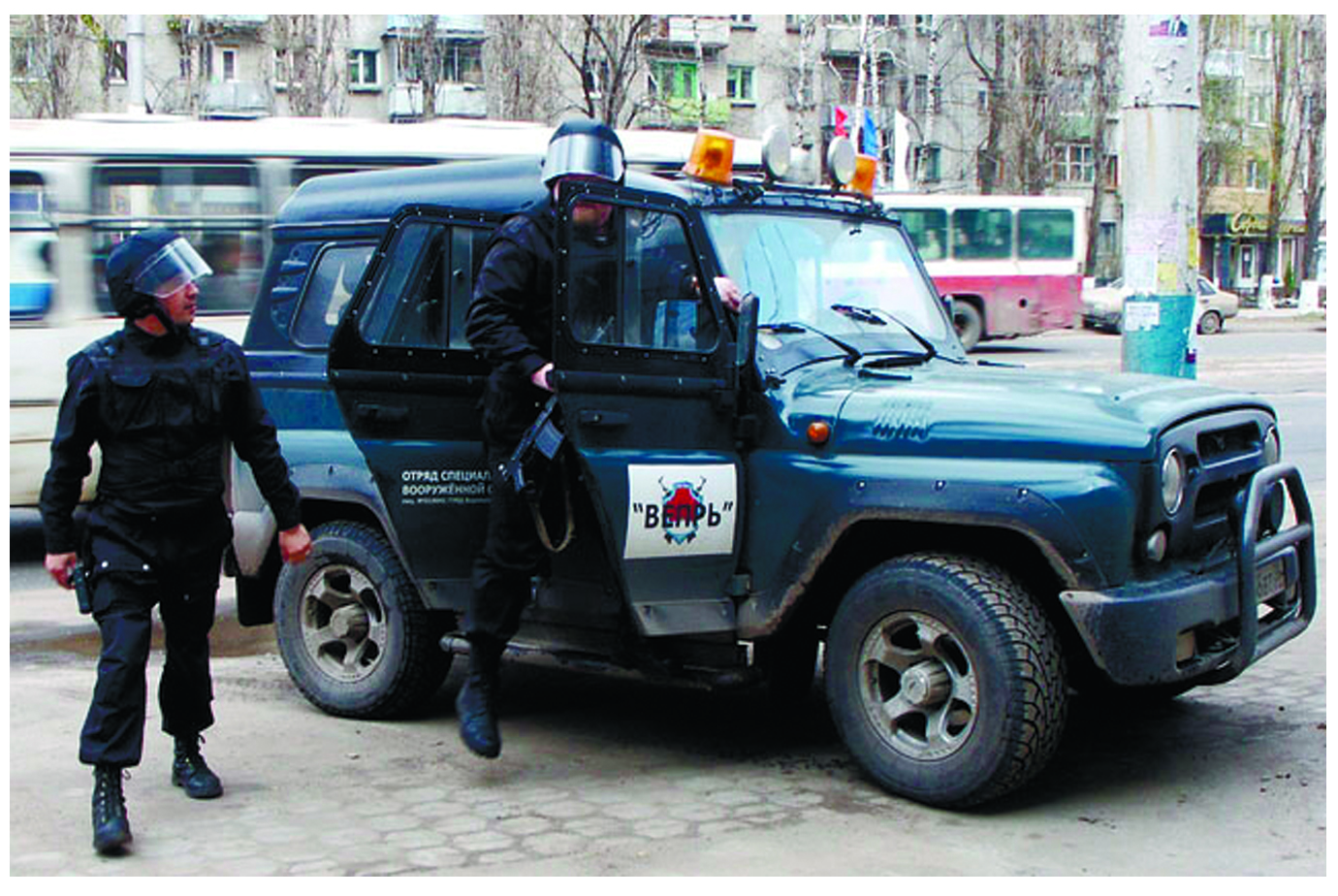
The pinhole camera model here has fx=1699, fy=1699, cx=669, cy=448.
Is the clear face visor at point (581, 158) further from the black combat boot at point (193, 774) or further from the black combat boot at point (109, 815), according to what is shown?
the black combat boot at point (109, 815)

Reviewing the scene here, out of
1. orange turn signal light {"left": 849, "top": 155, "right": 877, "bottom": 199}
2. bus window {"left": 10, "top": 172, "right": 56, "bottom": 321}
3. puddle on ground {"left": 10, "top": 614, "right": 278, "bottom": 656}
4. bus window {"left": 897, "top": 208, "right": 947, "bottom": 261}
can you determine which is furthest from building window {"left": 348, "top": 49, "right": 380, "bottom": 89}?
orange turn signal light {"left": 849, "top": 155, "right": 877, "bottom": 199}

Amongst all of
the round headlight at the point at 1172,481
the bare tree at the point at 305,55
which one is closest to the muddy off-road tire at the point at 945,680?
the round headlight at the point at 1172,481

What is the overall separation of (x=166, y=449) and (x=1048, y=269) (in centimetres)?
2708

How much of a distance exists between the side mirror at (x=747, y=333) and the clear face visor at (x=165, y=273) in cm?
170

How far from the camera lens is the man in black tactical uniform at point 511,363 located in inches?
219

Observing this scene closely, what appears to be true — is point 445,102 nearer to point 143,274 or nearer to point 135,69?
point 135,69

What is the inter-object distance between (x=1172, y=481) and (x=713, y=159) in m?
2.03

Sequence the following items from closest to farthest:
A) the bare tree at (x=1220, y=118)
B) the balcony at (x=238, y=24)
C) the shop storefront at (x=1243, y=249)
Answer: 1. the balcony at (x=238, y=24)
2. the bare tree at (x=1220, y=118)
3. the shop storefront at (x=1243, y=249)

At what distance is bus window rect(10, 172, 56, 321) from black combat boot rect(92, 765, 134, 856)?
23.6 feet

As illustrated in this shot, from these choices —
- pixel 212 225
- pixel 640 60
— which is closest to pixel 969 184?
pixel 640 60

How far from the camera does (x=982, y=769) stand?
5.05 m

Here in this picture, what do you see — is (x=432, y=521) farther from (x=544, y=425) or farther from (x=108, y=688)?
(x=108, y=688)

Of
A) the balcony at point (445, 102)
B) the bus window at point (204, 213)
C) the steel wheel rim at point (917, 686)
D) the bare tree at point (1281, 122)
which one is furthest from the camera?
the bare tree at point (1281, 122)

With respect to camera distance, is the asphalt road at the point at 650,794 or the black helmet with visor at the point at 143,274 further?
the black helmet with visor at the point at 143,274
